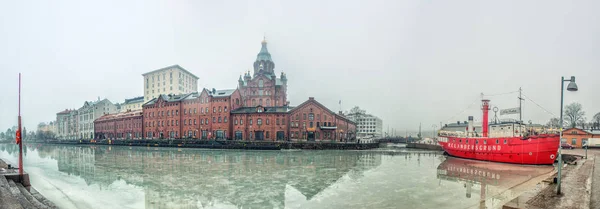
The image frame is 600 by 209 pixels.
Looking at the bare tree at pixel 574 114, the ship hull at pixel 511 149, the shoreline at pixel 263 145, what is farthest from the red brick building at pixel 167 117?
the bare tree at pixel 574 114

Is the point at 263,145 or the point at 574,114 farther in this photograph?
the point at 574,114

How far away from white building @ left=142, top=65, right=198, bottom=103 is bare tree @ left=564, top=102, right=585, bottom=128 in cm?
10228

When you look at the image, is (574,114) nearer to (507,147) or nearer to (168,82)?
(507,147)

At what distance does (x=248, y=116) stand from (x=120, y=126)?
46691mm

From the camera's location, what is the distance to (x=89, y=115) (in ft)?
293

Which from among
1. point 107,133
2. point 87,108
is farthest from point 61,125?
point 107,133

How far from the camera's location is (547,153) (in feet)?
80.5

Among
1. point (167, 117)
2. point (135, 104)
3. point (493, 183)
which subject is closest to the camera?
point (493, 183)

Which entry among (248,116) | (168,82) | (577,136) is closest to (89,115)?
(168,82)

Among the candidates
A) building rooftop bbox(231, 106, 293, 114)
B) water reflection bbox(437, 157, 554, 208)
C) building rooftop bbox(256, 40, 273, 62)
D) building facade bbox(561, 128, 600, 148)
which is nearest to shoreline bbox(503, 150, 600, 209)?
water reflection bbox(437, 157, 554, 208)

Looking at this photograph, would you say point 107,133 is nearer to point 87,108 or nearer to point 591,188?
point 87,108

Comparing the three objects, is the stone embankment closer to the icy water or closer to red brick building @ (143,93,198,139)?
the icy water

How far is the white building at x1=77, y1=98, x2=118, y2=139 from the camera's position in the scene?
8825cm

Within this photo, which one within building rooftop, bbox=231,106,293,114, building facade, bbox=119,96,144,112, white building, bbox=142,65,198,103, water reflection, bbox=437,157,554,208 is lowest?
water reflection, bbox=437,157,554,208
